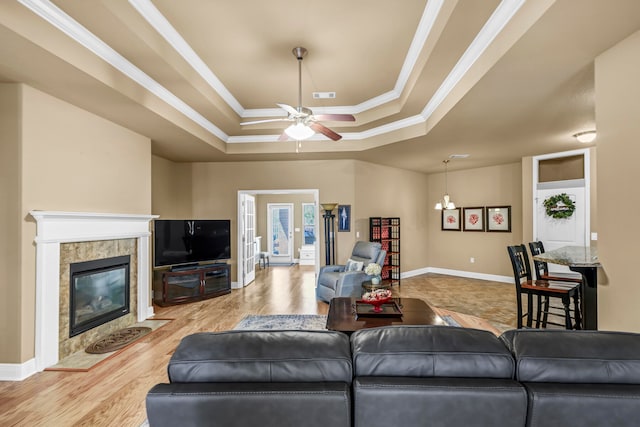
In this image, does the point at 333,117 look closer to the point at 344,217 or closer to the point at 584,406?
the point at 584,406

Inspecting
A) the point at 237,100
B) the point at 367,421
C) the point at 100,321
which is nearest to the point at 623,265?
the point at 367,421

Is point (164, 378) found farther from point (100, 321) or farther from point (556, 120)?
point (556, 120)

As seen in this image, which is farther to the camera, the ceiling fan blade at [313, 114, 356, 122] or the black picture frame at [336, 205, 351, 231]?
the black picture frame at [336, 205, 351, 231]

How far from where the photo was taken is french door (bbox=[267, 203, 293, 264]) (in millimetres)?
10335

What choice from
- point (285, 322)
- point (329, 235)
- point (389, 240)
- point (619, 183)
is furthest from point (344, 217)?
point (619, 183)

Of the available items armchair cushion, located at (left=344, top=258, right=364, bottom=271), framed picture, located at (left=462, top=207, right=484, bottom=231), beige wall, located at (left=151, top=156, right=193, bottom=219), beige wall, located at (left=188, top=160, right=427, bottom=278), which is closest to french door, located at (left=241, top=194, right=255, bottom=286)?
beige wall, located at (left=188, top=160, right=427, bottom=278)

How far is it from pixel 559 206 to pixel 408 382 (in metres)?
6.24

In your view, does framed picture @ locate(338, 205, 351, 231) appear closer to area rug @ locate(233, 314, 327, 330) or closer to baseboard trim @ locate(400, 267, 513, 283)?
baseboard trim @ locate(400, 267, 513, 283)

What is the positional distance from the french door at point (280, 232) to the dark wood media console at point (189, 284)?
4408mm

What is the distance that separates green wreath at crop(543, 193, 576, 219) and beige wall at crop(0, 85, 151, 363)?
6.95 m

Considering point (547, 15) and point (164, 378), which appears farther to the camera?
point (164, 378)

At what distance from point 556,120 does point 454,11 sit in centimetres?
267

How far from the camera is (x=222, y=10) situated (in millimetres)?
2654

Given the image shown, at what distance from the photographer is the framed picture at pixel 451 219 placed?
7.82 m
